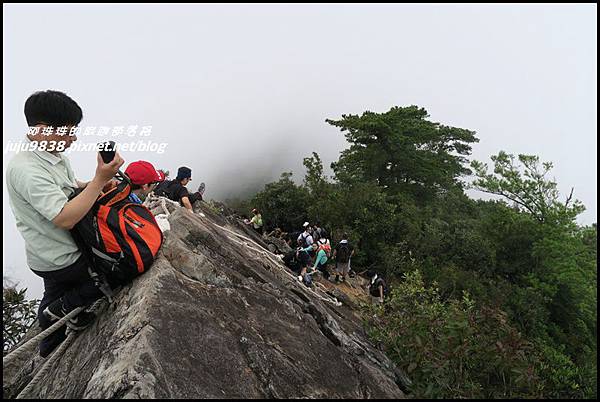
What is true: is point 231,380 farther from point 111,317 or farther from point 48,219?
point 48,219

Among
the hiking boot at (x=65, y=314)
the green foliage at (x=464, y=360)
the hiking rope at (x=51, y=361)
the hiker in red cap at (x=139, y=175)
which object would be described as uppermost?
the hiker in red cap at (x=139, y=175)

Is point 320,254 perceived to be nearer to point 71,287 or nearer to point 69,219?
point 71,287

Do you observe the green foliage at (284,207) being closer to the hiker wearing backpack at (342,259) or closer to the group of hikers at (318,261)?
the group of hikers at (318,261)

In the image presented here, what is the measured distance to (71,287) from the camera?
3051 millimetres

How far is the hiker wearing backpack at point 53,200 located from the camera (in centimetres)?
246

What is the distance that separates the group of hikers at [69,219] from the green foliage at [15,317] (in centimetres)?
313

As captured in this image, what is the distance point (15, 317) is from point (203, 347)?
5.00 metres

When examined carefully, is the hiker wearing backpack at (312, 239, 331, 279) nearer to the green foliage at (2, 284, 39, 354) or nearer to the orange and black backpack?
the green foliage at (2, 284, 39, 354)

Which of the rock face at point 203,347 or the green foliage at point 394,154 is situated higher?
the green foliage at point 394,154

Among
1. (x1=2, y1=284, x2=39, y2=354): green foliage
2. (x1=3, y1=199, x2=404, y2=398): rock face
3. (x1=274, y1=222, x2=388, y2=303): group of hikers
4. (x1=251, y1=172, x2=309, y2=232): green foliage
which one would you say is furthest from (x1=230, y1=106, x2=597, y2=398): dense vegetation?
(x1=2, y1=284, x2=39, y2=354): green foliage

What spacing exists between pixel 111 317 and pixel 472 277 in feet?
54.5

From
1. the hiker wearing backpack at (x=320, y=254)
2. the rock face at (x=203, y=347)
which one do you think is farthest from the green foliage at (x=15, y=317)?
the hiker wearing backpack at (x=320, y=254)

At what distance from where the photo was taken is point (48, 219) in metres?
2.48

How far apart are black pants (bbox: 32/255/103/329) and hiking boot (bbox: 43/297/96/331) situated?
0.14 feet
